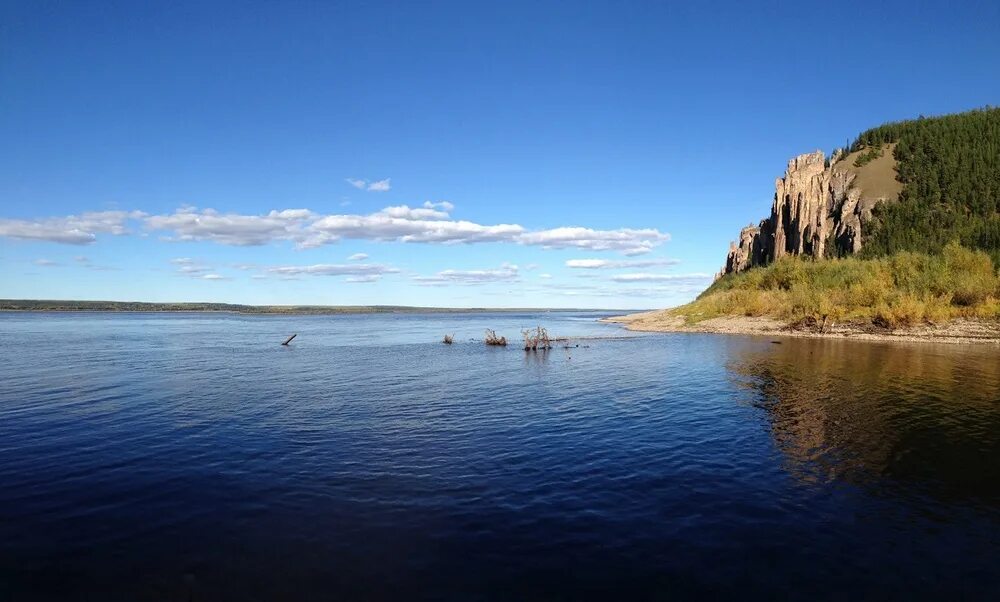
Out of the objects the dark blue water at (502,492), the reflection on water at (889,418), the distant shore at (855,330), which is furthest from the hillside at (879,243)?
the dark blue water at (502,492)

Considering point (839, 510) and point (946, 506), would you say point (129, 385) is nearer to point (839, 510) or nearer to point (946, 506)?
point (839, 510)

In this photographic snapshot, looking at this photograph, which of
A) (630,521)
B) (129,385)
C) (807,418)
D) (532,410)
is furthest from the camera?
(129,385)

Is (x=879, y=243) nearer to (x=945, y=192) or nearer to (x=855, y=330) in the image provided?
(x=945, y=192)

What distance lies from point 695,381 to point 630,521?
80.2 feet

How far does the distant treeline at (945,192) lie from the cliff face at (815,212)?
13.3ft

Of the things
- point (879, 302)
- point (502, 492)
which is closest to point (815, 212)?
point (879, 302)

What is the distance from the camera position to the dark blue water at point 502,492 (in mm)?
10562

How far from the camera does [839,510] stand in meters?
13.8

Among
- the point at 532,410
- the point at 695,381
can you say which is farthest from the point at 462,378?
the point at 695,381

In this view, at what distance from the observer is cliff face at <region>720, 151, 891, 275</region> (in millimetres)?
120688

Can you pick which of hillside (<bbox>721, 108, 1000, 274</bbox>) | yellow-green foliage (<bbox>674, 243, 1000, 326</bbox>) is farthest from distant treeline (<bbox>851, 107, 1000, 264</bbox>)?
yellow-green foliage (<bbox>674, 243, 1000, 326</bbox>)

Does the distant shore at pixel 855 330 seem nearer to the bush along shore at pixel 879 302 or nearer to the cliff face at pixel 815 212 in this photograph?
the bush along shore at pixel 879 302

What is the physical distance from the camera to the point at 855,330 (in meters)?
67.9

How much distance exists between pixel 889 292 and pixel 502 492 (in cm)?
7311
